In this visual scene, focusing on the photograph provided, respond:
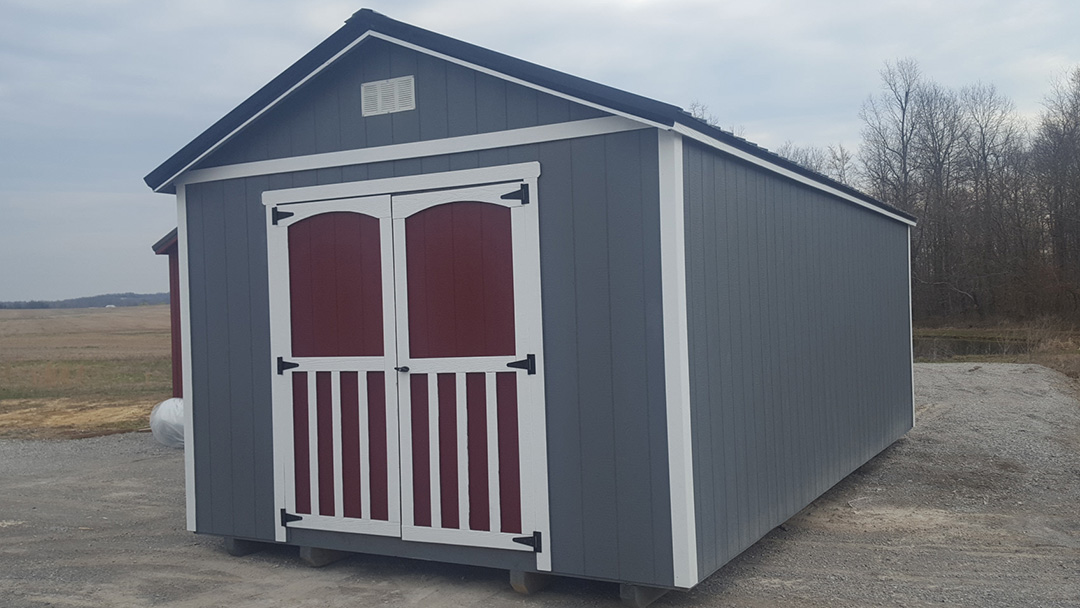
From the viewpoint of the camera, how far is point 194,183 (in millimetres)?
6031

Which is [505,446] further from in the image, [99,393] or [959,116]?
[959,116]

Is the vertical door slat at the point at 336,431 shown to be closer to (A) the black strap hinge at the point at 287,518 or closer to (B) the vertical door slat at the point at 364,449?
(B) the vertical door slat at the point at 364,449

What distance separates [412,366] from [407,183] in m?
1.03

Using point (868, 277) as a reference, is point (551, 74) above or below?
above

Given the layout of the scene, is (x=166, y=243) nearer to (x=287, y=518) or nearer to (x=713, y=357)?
(x=287, y=518)

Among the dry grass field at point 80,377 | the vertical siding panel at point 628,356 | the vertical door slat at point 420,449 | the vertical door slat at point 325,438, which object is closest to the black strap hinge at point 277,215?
the vertical door slat at point 325,438

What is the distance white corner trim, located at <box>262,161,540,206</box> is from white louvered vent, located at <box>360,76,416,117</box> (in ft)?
1.35

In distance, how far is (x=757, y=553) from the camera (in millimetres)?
5699

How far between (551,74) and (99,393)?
14.3 meters

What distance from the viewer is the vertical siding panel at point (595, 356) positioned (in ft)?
15.4

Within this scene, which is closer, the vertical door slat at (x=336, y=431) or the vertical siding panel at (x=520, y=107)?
the vertical siding panel at (x=520, y=107)

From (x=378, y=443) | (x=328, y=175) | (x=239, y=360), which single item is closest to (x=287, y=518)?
(x=378, y=443)

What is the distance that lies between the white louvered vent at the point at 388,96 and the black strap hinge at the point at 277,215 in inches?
30.5

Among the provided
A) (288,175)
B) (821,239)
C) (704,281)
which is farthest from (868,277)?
(288,175)
